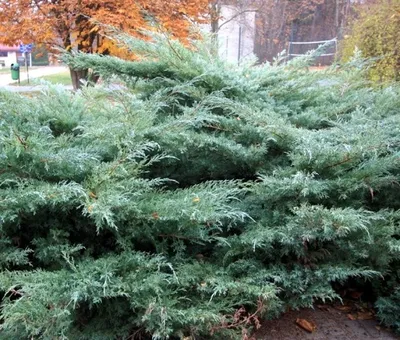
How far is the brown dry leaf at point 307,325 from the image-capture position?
202cm

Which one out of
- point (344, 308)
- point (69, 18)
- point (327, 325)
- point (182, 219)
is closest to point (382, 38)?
point (344, 308)

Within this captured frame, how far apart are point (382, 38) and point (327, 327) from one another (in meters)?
4.63

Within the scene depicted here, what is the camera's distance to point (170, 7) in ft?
22.4

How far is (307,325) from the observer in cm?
204

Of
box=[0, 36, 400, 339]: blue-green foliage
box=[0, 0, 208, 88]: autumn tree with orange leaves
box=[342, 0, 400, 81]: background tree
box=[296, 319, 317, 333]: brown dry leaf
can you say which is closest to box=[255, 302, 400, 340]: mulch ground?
box=[296, 319, 317, 333]: brown dry leaf

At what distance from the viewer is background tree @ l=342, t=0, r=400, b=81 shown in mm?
5234

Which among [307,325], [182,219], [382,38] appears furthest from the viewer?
[382,38]

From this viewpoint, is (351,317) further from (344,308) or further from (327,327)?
(327,327)

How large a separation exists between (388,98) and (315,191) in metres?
1.59

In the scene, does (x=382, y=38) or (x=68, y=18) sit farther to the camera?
(x=68, y=18)

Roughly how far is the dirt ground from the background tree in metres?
3.98

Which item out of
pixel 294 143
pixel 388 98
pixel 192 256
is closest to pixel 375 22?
pixel 388 98

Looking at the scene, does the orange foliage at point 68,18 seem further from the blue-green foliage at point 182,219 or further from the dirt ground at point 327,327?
the dirt ground at point 327,327

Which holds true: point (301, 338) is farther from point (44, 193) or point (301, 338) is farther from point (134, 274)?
point (44, 193)
